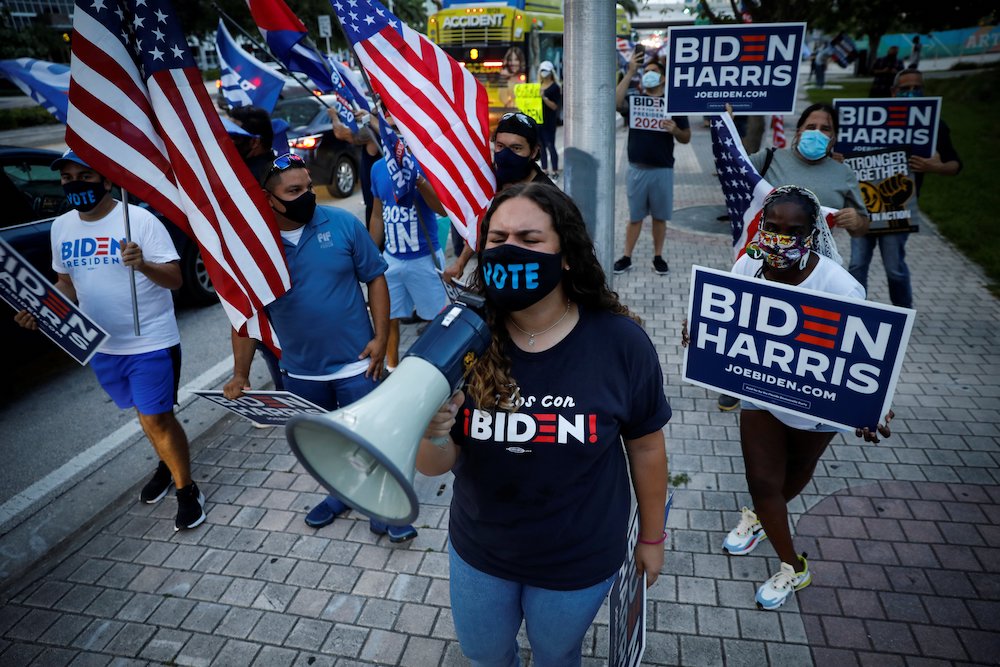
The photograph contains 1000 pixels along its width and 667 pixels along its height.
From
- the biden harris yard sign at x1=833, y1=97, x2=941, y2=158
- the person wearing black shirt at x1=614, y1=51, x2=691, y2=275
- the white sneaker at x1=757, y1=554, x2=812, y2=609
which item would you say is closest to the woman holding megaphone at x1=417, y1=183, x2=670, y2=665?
the white sneaker at x1=757, y1=554, x2=812, y2=609

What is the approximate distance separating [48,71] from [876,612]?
18.1 ft

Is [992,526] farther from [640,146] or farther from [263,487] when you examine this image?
[640,146]

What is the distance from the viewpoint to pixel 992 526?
340 cm

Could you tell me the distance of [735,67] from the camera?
4547mm

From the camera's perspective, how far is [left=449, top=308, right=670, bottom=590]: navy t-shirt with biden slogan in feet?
5.90

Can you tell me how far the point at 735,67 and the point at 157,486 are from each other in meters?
4.84

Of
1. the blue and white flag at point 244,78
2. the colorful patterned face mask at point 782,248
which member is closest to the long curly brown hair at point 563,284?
the colorful patterned face mask at point 782,248

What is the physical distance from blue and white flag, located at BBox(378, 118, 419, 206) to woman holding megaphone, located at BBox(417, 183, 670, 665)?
248cm

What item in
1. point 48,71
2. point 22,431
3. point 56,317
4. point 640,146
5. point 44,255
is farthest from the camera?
point 640,146

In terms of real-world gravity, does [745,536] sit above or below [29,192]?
below

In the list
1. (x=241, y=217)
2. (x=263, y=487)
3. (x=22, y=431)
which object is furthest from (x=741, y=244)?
(x=22, y=431)

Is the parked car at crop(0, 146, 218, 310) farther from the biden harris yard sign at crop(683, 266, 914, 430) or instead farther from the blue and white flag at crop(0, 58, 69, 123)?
the biden harris yard sign at crop(683, 266, 914, 430)


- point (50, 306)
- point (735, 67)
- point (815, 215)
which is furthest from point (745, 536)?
point (50, 306)

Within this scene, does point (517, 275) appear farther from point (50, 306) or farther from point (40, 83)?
point (40, 83)
